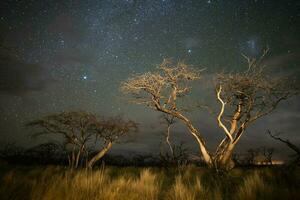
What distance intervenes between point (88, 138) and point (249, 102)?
1779 cm

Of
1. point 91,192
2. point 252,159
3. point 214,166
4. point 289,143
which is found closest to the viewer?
point 91,192

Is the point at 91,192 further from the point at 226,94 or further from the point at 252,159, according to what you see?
the point at 252,159

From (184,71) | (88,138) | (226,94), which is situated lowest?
(88,138)

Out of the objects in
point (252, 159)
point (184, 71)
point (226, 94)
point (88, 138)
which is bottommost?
point (252, 159)

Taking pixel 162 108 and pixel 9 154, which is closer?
pixel 162 108

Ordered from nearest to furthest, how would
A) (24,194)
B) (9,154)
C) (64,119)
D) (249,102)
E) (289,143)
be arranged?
1. (24,194)
2. (289,143)
3. (249,102)
4. (64,119)
5. (9,154)

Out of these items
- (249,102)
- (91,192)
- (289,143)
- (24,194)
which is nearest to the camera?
(24,194)

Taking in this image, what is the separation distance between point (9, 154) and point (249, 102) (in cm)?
4997

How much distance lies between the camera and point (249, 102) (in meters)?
A: 16.7

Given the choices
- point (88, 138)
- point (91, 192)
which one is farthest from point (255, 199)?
point (88, 138)

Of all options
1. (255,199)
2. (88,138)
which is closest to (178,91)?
(255,199)

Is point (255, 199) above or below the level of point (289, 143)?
below

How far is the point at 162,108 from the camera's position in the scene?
16.8 meters

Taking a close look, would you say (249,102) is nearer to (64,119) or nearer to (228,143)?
(228,143)
